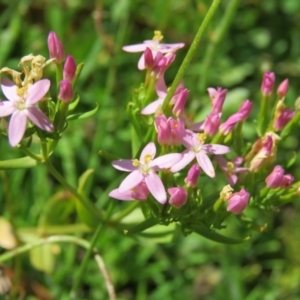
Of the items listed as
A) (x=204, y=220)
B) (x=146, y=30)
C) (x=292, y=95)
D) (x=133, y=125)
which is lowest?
(x=292, y=95)

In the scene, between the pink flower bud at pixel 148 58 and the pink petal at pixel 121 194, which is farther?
the pink flower bud at pixel 148 58

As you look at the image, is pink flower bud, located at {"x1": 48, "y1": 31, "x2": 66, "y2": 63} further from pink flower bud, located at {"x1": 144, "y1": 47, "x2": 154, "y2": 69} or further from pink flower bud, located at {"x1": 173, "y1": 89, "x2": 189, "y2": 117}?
pink flower bud, located at {"x1": 173, "y1": 89, "x2": 189, "y2": 117}

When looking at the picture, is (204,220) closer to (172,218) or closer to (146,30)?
(172,218)

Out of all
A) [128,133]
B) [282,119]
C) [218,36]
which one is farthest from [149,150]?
[128,133]

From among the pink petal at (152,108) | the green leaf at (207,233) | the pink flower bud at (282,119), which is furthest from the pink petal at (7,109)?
the pink flower bud at (282,119)

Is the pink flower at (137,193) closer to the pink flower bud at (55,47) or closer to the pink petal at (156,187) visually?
the pink petal at (156,187)

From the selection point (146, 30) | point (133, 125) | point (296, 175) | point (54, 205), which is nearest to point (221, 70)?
point (146, 30)
